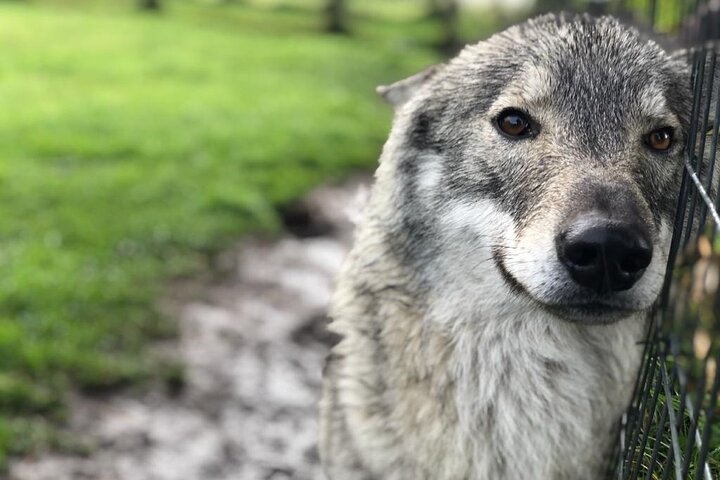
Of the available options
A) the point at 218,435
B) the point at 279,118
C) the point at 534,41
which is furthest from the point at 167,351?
the point at 279,118

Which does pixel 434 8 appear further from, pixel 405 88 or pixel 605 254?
pixel 605 254

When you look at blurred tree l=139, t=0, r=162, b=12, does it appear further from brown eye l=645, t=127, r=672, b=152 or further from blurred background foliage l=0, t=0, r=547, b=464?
brown eye l=645, t=127, r=672, b=152

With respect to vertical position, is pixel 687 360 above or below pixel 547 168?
below

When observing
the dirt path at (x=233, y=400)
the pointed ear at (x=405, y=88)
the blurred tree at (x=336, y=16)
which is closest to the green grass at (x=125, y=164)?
the dirt path at (x=233, y=400)

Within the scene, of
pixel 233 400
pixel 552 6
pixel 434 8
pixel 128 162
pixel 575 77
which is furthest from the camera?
pixel 434 8

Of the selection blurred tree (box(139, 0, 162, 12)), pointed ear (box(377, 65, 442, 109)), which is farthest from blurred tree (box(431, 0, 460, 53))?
pointed ear (box(377, 65, 442, 109))

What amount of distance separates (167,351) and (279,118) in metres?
6.40

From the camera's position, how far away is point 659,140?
257 centimetres

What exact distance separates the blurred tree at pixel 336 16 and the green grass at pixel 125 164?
17.4 feet

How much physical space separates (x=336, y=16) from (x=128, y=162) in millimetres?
15514

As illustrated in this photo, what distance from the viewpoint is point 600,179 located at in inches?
92.8

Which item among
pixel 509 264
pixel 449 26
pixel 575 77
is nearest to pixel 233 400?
pixel 509 264

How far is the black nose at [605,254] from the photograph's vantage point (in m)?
2.15

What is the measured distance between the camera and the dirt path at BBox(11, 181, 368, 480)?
14.5ft
